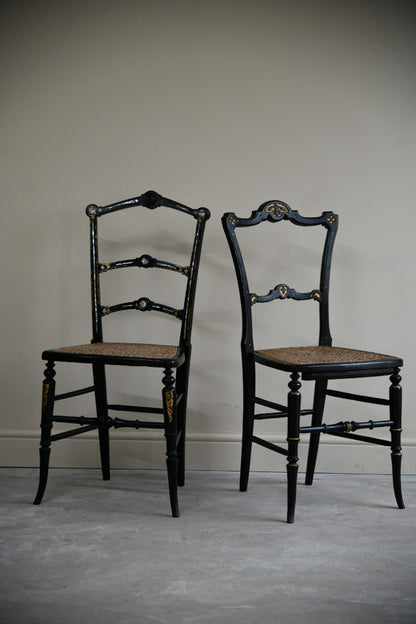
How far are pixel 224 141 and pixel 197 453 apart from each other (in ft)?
4.55

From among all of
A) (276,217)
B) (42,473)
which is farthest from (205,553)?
(276,217)

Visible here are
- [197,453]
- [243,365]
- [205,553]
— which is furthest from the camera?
[197,453]

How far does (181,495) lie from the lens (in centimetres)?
231

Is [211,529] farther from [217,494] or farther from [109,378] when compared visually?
[109,378]

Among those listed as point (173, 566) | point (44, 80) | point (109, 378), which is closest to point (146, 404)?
point (109, 378)

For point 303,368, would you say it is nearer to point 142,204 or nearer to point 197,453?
point 197,453

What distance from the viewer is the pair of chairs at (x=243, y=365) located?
6.73 feet

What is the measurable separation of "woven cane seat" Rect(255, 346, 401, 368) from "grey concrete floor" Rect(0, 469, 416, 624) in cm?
54

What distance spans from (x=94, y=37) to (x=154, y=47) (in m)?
0.27

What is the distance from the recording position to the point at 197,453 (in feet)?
8.71

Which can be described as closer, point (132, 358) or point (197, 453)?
point (132, 358)

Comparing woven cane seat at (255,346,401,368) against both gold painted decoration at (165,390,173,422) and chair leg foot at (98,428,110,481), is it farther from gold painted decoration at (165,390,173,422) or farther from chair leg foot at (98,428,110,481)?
chair leg foot at (98,428,110,481)

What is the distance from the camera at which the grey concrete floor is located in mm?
1423

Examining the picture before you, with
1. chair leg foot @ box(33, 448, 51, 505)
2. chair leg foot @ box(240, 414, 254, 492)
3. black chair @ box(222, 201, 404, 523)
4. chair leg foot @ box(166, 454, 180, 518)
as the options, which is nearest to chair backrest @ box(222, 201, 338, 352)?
black chair @ box(222, 201, 404, 523)
